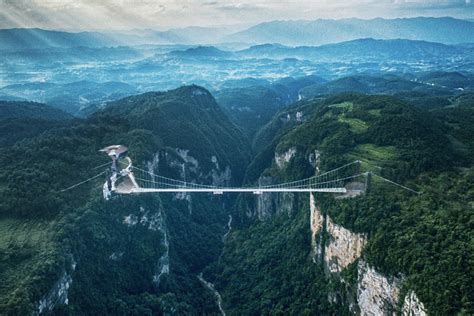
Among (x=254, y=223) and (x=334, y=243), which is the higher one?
(x=334, y=243)

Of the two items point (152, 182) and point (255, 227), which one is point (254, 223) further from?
point (152, 182)

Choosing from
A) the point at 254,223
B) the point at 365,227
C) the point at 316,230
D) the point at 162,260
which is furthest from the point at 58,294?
the point at 254,223

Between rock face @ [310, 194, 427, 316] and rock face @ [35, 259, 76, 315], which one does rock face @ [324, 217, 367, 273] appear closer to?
rock face @ [310, 194, 427, 316]

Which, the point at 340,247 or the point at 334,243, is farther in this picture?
the point at 334,243

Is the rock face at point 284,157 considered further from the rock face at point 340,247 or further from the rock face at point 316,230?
the rock face at point 340,247

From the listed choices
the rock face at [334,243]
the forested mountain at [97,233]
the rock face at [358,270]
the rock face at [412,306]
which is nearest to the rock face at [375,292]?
the rock face at [358,270]

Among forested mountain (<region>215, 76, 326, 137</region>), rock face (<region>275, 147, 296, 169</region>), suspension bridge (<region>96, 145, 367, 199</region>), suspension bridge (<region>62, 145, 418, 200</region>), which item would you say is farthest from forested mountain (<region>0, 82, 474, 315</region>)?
forested mountain (<region>215, 76, 326, 137</region>)

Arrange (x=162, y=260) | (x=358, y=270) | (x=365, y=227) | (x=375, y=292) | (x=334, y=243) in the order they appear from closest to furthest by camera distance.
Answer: (x=375, y=292)
(x=358, y=270)
(x=365, y=227)
(x=334, y=243)
(x=162, y=260)
